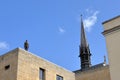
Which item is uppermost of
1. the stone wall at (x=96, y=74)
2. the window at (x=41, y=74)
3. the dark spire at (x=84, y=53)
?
the dark spire at (x=84, y=53)

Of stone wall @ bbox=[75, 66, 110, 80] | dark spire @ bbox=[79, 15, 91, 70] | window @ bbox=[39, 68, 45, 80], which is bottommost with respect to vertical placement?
window @ bbox=[39, 68, 45, 80]

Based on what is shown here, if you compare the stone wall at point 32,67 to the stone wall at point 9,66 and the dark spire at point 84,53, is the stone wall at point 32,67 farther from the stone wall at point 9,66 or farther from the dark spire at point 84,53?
the dark spire at point 84,53

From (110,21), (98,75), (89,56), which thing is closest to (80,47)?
(89,56)

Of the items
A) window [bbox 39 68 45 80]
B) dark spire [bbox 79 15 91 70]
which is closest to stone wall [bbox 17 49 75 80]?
window [bbox 39 68 45 80]

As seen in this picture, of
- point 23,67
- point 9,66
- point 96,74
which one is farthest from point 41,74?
point 96,74

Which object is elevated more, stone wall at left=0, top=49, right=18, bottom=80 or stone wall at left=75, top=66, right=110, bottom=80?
stone wall at left=75, top=66, right=110, bottom=80

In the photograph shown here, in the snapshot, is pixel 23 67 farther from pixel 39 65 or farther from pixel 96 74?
pixel 96 74

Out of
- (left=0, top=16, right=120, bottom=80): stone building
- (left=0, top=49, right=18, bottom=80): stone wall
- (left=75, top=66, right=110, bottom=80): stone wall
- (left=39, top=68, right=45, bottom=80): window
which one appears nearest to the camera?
(left=0, top=16, right=120, bottom=80): stone building

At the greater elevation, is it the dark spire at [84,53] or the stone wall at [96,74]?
the dark spire at [84,53]

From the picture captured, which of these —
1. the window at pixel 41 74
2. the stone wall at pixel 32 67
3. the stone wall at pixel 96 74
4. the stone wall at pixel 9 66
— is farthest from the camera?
the stone wall at pixel 96 74

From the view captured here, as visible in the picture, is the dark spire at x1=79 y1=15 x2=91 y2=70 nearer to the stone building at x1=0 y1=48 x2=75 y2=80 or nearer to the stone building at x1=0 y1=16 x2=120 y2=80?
the stone building at x1=0 y1=16 x2=120 y2=80

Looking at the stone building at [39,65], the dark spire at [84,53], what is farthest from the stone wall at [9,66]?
the dark spire at [84,53]

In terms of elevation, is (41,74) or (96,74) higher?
(96,74)

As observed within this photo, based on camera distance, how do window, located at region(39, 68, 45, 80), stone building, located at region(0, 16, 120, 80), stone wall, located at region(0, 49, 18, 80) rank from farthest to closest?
window, located at region(39, 68, 45, 80)
stone wall, located at region(0, 49, 18, 80)
stone building, located at region(0, 16, 120, 80)
